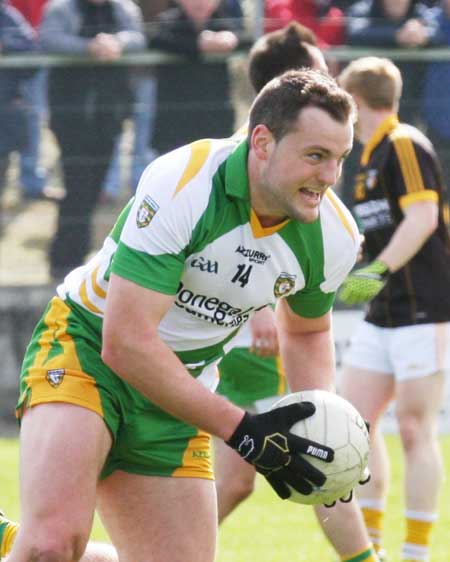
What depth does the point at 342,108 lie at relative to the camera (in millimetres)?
4098

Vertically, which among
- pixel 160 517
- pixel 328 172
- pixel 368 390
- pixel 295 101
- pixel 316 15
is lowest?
pixel 368 390

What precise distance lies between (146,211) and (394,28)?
260 inches

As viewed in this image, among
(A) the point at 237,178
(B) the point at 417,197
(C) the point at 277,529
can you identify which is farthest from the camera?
(C) the point at 277,529

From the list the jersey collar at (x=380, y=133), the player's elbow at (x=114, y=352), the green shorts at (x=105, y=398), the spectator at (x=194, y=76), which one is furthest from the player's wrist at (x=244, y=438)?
the spectator at (x=194, y=76)

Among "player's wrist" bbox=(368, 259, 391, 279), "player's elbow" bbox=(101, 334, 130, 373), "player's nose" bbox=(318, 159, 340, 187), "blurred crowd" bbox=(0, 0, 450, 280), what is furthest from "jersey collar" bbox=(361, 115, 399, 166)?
"blurred crowd" bbox=(0, 0, 450, 280)

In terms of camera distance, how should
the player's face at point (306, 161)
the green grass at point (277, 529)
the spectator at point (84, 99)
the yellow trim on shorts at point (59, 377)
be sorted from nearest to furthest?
1. the player's face at point (306, 161)
2. the yellow trim on shorts at point (59, 377)
3. the green grass at point (277, 529)
4. the spectator at point (84, 99)

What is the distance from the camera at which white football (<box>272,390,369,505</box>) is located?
13.8ft

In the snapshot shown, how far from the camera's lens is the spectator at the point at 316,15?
1019 cm

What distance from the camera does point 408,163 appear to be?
21.8ft

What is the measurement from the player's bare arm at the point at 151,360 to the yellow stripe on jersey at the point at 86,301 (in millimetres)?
437

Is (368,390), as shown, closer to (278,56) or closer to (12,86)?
(278,56)

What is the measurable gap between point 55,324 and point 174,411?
69 centimetres

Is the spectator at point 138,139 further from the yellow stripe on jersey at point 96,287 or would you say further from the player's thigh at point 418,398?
the yellow stripe on jersey at point 96,287

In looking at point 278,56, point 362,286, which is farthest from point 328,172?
point 362,286
